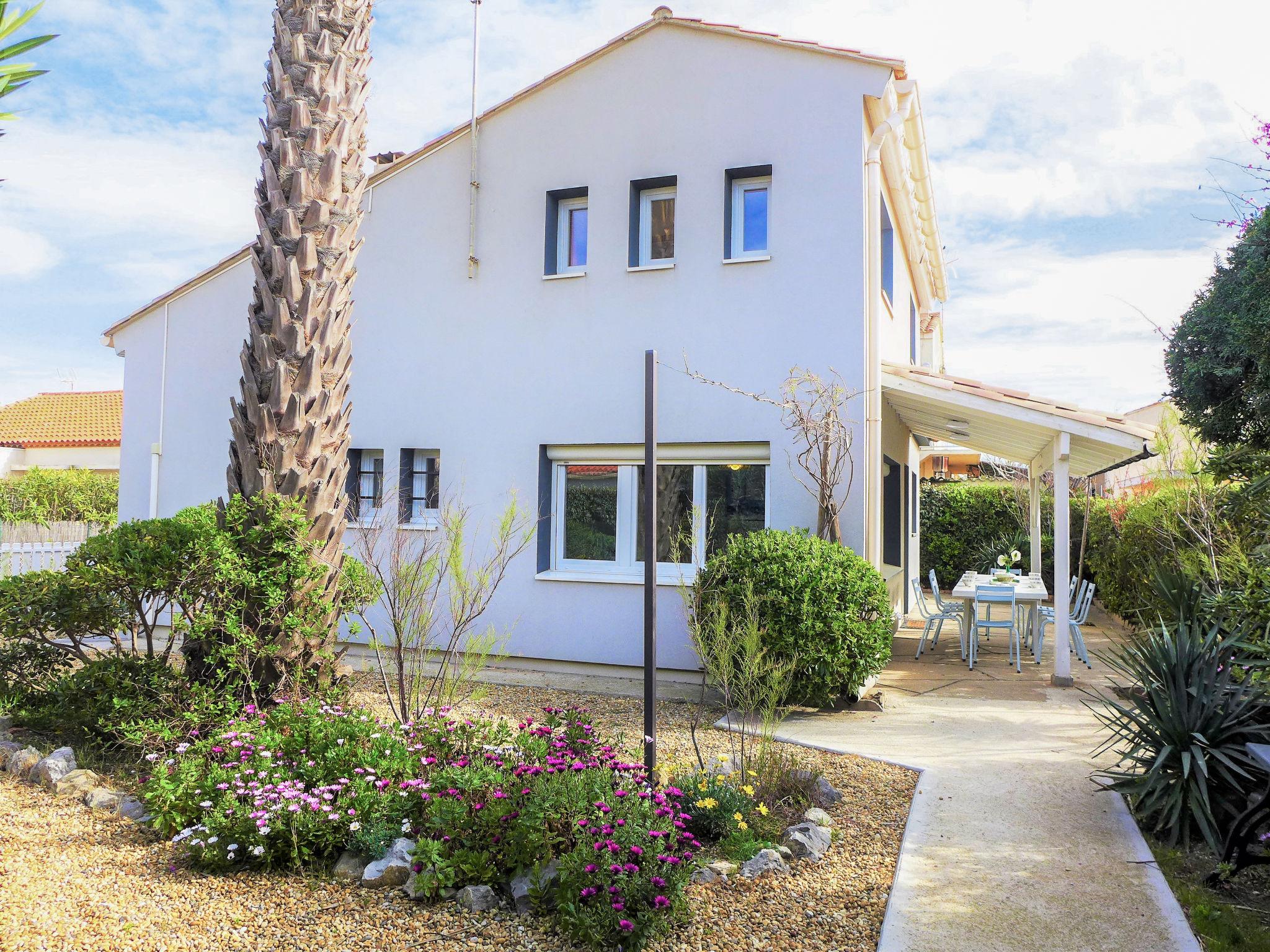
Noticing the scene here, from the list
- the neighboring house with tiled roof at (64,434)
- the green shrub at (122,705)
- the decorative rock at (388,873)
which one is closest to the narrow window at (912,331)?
the green shrub at (122,705)

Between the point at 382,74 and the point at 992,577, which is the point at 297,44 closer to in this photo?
the point at 382,74

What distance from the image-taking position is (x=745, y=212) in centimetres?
1030

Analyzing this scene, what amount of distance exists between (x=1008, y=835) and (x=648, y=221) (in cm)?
785

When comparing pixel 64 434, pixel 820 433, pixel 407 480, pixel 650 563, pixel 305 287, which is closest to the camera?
pixel 650 563

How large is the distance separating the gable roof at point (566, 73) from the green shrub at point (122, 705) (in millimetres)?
4897

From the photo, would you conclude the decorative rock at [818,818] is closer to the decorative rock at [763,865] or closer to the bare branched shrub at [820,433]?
the decorative rock at [763,865]

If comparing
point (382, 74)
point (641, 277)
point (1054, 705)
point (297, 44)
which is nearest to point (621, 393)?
point (641, 277)

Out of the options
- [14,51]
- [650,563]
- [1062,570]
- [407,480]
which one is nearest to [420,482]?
[407,480]

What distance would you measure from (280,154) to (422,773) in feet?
16.0

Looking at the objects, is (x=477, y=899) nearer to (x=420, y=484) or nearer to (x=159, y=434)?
(x=420, y=484)

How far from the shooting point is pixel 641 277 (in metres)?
10.4

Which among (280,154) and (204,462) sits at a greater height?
(280,154)

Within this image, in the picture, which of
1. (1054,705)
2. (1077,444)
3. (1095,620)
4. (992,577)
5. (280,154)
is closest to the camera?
(280,154)

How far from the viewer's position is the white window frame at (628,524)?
9.93m
